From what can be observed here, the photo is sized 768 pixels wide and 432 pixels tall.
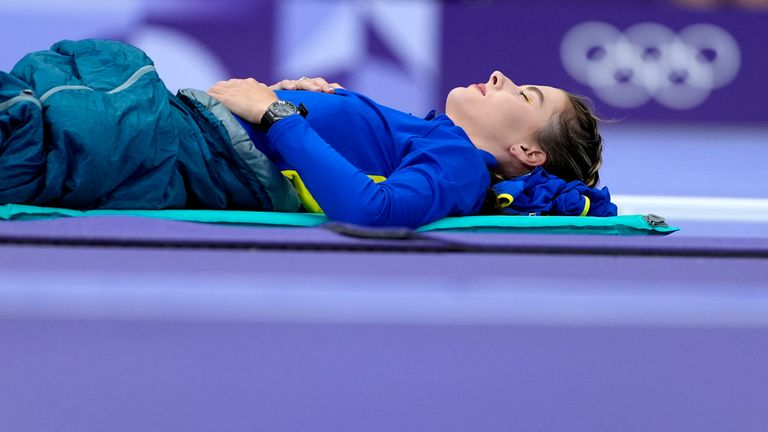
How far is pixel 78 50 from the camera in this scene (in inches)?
76.6

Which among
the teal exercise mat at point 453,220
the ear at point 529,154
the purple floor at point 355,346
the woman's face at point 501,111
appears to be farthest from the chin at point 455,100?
the purple floor at point 355,346

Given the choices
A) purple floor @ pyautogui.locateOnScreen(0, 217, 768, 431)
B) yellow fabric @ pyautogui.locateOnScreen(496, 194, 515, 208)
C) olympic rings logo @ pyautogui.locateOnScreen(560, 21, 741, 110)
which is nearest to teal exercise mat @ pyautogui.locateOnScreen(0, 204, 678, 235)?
yellow fabric @ pyautogui.locateOnScreen(496, 194, 515, 208)

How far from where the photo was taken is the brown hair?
223 centimetres

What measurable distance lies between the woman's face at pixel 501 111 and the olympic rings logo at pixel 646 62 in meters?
4.08

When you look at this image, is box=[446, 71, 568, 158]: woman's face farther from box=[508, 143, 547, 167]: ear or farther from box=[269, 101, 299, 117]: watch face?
box=[269, 101, 299, 117]: watch face

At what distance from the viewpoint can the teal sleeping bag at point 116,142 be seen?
1.69 meters

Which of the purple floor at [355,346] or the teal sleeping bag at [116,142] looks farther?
the teal sleeping bag at [116,142]

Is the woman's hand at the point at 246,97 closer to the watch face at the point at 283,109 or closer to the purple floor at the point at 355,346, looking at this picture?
the watch face at the point at 283,109

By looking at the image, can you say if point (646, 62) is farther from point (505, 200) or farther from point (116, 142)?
point (116, 142)

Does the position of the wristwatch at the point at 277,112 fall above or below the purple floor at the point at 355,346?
above

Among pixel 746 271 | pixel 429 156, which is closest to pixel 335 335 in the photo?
pixel 746 271

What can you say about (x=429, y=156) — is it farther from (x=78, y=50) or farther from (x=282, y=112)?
(x=78, y=50)

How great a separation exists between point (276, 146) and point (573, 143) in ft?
2.40

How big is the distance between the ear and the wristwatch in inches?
20.7
